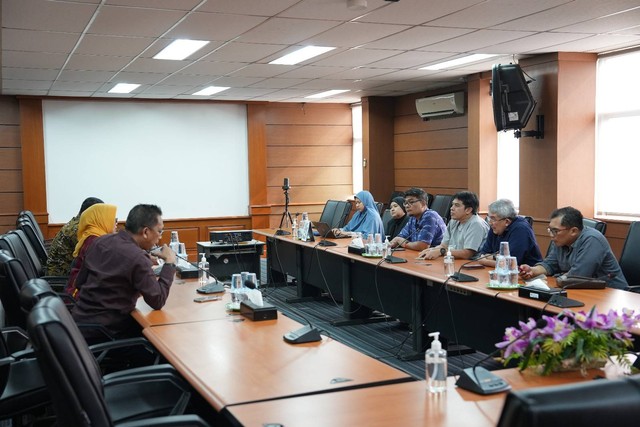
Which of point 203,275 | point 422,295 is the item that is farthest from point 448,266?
point 203,275

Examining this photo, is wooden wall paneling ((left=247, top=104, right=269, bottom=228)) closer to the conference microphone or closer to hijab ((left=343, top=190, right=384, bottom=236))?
hijab ((left=343, top=190, right=384, bottom=236))

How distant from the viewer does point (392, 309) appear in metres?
5.45

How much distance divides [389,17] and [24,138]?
21.3 feet

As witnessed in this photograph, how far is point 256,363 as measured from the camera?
2.54 metres

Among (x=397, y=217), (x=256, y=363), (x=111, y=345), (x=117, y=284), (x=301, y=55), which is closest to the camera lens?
(x=256, y=363)

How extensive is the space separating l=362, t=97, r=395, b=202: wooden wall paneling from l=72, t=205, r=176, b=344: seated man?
7238 millimetres

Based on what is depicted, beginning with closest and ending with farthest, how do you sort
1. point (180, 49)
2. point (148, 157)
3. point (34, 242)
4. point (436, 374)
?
point (436, 374) → point (180, 49) → point (34, 242) → point (148, 157)

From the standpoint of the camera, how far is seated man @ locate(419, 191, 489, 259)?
528 centimetres

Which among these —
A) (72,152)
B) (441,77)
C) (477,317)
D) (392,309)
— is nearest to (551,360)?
(477,317)

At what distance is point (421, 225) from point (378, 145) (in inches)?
180

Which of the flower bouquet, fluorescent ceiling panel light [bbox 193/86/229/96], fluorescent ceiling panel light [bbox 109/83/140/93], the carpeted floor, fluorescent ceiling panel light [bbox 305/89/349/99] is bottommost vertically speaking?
the carpeted floor

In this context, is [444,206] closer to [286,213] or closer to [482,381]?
[286,213]

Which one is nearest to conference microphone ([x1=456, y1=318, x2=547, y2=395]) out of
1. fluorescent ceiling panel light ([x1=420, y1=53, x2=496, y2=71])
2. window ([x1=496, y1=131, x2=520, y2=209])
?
fluorescent ceiling panel light ([x1=420, y1=53, x2=496, y2=71])

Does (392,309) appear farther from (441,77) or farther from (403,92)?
(403,92)
